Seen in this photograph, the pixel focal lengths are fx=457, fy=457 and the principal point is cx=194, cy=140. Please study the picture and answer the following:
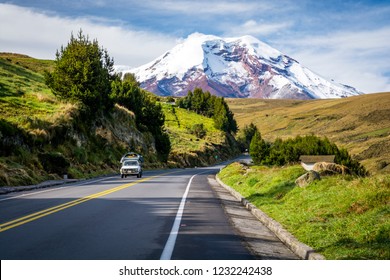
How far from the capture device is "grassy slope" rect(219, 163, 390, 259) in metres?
7.70

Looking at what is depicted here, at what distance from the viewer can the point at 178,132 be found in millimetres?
112062

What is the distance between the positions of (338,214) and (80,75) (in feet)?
126

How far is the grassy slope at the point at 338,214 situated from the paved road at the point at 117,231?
4.71 ft

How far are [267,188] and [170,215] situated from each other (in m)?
7.00

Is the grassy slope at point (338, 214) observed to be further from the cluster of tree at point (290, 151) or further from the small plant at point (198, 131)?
the small plant at point (198, 131)

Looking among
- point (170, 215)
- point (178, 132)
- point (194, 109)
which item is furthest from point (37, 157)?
point (194, 109)

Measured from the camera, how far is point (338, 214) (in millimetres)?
10742

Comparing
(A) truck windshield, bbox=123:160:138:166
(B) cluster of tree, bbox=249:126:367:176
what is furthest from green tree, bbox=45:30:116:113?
(B) cluster of tree, bbox=249:126:367:176

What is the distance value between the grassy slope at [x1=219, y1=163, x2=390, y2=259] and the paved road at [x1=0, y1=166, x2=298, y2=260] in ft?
4.71

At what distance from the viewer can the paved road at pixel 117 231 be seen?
757cm

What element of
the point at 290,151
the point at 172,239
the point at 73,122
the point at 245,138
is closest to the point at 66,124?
the point at 73,122

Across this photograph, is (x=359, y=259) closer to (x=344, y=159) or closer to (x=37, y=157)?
(x=37, y=157)

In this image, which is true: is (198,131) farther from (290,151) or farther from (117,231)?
(117,231)

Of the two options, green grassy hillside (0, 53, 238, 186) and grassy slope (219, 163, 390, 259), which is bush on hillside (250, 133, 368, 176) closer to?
green grassy hillside (0, 53, 238, 186)
